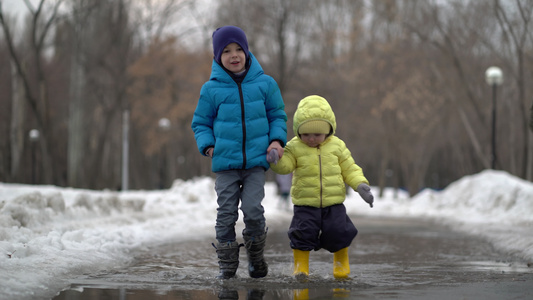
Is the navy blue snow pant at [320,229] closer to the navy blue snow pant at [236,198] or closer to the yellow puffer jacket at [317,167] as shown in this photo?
the yellow puffer jacket at [317,167]

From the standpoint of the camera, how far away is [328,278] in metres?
5.79

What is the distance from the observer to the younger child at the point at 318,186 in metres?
5.97

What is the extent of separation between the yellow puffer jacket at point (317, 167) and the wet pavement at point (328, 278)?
0.67 meters

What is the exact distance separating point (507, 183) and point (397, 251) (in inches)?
403

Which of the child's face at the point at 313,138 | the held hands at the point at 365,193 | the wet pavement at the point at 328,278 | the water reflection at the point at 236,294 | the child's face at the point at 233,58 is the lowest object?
the water reflection at the point at 236,294

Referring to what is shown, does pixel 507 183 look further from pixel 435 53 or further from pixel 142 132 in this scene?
pixel 142 132

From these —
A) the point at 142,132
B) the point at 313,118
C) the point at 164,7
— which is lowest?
the point at 313,118

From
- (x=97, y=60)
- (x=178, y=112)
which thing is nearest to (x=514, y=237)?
(x=97, y=60)

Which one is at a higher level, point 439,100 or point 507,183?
point 439,100

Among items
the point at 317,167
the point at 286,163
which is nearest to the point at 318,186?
the point at 317,167

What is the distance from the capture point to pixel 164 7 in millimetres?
41438

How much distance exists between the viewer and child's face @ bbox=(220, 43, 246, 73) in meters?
5.97

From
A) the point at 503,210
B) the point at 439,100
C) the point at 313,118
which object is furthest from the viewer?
→ the point at 439,100

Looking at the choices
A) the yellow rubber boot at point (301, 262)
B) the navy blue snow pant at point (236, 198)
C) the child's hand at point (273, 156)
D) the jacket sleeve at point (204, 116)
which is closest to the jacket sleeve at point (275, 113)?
the child's hand at point (273, 156)
